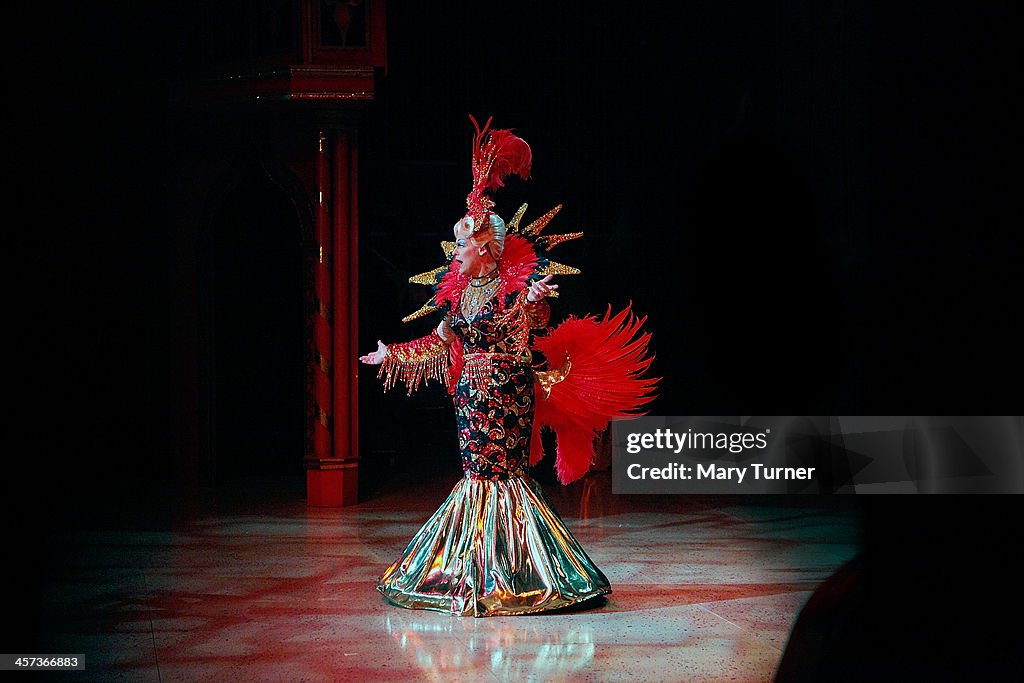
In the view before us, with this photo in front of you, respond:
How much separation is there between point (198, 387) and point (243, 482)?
2.37 ft

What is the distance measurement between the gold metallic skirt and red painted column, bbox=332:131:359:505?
2778mm

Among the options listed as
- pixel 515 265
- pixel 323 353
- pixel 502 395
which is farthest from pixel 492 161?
pixel 323 353

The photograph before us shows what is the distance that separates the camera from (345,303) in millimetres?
7281

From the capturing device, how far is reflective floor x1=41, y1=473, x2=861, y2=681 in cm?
379

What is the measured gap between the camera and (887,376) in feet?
7.18

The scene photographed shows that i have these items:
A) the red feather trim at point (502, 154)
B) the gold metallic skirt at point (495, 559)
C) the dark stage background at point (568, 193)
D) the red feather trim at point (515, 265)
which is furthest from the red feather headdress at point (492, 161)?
the dark stage background at point (568, 193)

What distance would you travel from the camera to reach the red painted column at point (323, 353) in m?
7.26

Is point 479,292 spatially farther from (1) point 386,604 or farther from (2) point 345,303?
(2) point 345,303

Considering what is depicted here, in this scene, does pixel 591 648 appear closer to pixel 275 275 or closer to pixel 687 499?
pixel 687 499

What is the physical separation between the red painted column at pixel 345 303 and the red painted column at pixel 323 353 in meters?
0.03

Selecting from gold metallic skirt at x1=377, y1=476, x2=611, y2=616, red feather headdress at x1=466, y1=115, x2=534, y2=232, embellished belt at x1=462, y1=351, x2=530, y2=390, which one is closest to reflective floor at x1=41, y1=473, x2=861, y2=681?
gold metallic skirt at x1=377, y1=476, x2=611, y2=616

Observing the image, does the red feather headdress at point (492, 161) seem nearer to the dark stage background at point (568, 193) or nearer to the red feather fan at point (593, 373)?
the red feather fan at point (593, 373)

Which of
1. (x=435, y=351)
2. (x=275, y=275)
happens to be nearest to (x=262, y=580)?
(x=435, y=351)

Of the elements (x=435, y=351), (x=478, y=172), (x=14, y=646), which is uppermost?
(x=478, y=172)
